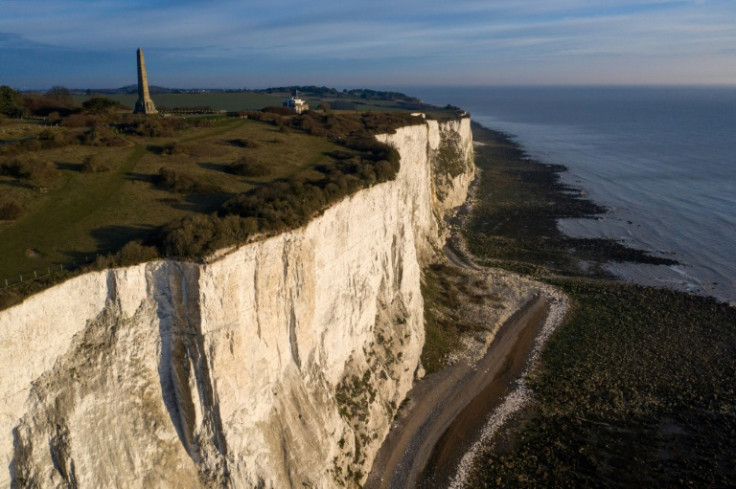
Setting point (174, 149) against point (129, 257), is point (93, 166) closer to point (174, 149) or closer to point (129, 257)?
point (174, 149)

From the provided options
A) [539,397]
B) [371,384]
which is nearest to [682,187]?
[539,397]

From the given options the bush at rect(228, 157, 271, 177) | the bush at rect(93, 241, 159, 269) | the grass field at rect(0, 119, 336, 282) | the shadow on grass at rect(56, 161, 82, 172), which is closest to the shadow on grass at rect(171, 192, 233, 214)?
the grass field at rect(0, 119, 336, 282)

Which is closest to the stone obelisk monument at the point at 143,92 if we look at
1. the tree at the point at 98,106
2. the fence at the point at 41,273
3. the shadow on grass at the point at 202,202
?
the tree at the point at 98,106

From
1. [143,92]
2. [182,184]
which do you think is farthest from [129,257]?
[143,92]

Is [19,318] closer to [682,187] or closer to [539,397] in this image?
[539,397]

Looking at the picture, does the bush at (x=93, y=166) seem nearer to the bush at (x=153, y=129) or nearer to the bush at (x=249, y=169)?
the bush at (x=249, y=169)

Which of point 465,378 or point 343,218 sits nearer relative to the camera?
point 343,218
